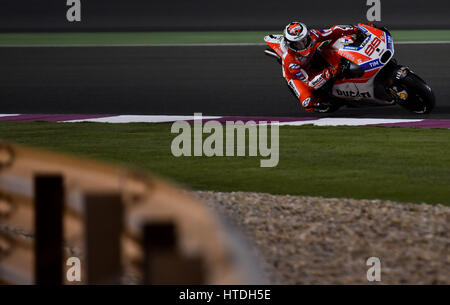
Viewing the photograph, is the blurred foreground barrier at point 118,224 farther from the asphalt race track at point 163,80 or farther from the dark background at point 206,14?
the dark background at point 206,14

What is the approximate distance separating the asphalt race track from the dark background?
186 centimetres

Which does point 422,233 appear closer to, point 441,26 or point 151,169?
point 151,169

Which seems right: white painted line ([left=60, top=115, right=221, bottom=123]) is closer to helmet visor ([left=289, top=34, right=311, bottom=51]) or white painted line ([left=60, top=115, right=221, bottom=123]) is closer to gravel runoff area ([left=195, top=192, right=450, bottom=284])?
helmet visor ([left=289, top=34, right=311, bottom=51])

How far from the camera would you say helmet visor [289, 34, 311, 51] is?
36.9 ft

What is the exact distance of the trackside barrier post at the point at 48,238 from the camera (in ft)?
11.2

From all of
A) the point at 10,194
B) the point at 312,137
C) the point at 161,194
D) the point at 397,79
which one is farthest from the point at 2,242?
the point at 397,79

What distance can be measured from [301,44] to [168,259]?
871cm

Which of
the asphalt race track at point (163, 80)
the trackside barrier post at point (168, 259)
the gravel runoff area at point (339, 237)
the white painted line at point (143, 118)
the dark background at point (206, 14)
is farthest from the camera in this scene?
the dark background at point (206, 14)

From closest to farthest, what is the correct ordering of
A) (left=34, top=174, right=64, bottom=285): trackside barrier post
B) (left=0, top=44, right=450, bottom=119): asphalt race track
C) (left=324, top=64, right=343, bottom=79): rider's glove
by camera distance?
(left=34, top=174, right=64, bottom=285): trackside barrier post → (left=324, top=64, right=343, bottom=79): rider's glove → (left=0, top=44, right=450, bottom=119): asphalt race track

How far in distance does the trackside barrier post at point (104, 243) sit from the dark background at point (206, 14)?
1679cm

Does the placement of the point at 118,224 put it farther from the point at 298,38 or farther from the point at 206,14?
the point at 206,14

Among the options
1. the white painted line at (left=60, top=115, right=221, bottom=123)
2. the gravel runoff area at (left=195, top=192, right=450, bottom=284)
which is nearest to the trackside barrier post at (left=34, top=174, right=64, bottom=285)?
the gravel runoff area at (left=195, top=192, right=450, bottom=284)

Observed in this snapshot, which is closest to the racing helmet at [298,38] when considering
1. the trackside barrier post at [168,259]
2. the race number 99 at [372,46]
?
the race number 99 at [372,46]

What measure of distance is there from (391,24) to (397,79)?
29.8 feet
